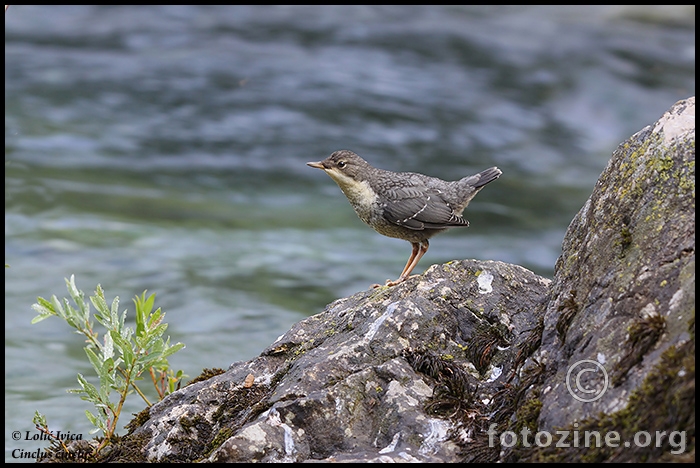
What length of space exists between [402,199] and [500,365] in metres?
1.96

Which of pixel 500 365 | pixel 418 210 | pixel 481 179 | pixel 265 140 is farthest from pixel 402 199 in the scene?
pixel 265 140

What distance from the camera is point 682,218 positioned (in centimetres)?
251

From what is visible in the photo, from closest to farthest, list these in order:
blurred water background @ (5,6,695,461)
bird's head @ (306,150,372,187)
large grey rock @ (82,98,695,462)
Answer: large grey rock @ (82,98,695,462) → bird's head @ (306,150,372,187) → blurred water background @ (5,6,695,461)

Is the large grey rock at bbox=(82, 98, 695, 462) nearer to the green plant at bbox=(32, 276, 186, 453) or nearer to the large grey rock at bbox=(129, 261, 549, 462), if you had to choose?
the large grey rock at bbox=(129, 261, 549, 462)

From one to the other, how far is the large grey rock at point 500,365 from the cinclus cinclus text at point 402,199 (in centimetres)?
125

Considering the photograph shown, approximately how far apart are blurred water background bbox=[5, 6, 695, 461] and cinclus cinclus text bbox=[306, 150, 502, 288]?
7.73ft

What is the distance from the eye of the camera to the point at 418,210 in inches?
188

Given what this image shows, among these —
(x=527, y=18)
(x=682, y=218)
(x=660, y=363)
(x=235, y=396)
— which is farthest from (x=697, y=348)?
(x=527, y=18)

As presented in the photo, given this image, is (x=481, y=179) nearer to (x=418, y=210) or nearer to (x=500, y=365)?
(x=418, y=210)

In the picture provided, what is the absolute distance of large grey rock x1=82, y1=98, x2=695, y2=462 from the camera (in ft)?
7.48

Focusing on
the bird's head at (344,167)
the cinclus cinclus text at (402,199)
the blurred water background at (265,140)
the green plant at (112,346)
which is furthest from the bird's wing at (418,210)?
the blurred water background at (265,140)

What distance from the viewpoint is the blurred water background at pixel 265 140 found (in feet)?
26.8

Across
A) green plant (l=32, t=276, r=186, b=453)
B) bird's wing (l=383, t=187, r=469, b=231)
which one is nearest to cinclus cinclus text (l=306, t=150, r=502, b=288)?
bird's wing (l=383, t=187, r=469, b=231)

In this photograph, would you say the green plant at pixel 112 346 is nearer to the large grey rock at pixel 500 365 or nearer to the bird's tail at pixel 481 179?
the large grey rock at pixel 500 365
